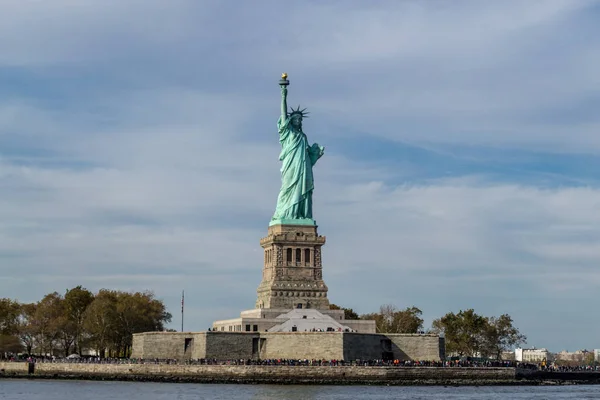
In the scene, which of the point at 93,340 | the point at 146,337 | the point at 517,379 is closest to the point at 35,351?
the point at 93,340

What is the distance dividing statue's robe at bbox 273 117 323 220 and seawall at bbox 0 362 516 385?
17360mm

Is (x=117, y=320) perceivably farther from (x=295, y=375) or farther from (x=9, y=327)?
(x=295, y=375)

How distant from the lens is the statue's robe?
8888 centimetres

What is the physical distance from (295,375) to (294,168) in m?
21.1

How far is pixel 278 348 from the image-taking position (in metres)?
78.7

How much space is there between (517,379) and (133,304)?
3684 centimetres

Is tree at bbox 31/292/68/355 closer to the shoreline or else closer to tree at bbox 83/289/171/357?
tree at bbox 83/289/171/357

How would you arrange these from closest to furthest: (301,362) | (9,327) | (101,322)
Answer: (301,362), (101,322), (9,327)

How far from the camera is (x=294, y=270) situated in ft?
285

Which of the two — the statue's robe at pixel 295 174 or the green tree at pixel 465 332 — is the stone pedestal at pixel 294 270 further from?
the green tree at pixel 465 332

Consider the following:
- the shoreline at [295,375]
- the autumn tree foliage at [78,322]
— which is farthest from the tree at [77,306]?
the shoreline at [295,375]

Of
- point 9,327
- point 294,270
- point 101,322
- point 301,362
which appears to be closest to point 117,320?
point 101,322

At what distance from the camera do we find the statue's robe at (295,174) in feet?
292

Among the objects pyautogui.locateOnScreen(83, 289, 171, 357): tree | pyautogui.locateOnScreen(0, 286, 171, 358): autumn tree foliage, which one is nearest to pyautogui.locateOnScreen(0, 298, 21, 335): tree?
pyautogui.locateOnScreen(0, 286, 171, 358): autumn tree foliage
